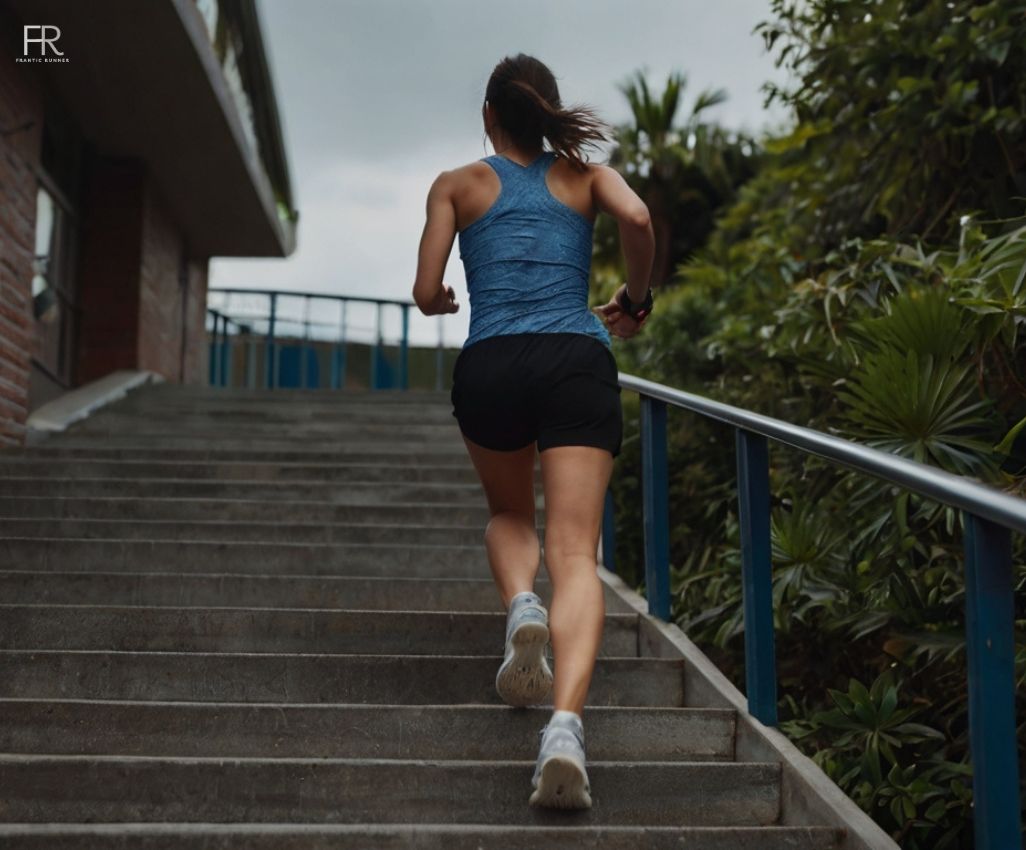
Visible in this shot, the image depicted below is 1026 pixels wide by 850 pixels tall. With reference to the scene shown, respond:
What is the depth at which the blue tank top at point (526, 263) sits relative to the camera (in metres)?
2.78

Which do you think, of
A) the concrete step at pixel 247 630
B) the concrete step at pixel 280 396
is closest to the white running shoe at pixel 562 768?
the concrete step at pixel 247 630

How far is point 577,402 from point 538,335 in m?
0.17

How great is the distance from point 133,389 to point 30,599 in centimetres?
555

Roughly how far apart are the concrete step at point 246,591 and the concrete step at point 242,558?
414 millimetres

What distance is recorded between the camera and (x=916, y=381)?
143 inches

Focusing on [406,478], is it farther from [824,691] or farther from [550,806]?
[550,806]

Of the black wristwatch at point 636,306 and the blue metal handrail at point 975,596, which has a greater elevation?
the black wristwatch at point 636,306

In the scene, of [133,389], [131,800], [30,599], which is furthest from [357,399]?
[131,800]

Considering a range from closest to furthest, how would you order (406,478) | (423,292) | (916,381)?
1. (423,292)
2. (916,381)
3. (406,478)

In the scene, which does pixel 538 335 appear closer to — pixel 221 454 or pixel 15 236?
pixel 221 454

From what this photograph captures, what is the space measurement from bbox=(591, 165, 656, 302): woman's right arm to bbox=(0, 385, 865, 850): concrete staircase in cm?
106

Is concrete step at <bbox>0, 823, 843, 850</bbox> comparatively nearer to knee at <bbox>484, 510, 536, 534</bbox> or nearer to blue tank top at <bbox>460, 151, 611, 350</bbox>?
knee at <bbox>484, 510, 536, 534</bbox>

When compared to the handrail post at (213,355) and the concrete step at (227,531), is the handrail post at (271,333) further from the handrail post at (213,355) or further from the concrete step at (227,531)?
the concrete step at (227,531)

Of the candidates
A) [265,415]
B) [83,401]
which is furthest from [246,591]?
[83,401]
